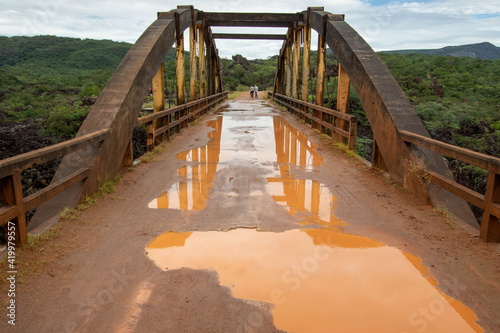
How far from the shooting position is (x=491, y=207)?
11.8 ft

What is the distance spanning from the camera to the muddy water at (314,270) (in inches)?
→ 102

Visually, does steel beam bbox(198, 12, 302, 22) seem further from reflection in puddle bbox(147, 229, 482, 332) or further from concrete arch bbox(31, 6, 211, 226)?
reflection in puddle bbox(147, 229, 482, 332)

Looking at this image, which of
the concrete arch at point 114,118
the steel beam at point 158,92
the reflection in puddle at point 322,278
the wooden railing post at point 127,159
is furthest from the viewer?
the steel beam at point 158,92

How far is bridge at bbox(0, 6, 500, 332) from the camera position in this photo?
105 inches

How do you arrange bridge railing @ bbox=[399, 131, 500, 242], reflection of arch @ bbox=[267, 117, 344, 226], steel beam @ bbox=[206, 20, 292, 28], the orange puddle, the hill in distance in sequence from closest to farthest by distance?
1. bridge railing @ bbox=[399, 131, 500, 242]
2. reflection of arch @ bbox=[267, 117, 344, 226]
3. the orange puddle
4. steel beam @ bbox=[206, 20, 292, 28]
5. the hill in distance

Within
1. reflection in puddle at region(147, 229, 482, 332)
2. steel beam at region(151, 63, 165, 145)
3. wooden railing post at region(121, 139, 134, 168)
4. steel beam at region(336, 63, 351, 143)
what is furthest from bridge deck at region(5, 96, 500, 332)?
steel beam at region(151, 63, 165, 145)

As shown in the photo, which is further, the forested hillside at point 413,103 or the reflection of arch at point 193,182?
the forested hillside at point 413,103

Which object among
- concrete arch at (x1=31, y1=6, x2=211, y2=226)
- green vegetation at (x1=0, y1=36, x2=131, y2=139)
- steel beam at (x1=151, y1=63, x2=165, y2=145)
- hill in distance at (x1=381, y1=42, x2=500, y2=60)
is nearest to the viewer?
concrete arch at (x1=31, y1=6, x2=211, y2=226)

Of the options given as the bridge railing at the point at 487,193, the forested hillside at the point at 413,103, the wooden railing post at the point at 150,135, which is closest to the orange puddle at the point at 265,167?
the wooden railing post at the point at 150,135

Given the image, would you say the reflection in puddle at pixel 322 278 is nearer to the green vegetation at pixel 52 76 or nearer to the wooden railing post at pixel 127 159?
the wooden railing post at pixel 127 159

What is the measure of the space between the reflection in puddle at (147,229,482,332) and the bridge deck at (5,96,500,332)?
0.04 ft

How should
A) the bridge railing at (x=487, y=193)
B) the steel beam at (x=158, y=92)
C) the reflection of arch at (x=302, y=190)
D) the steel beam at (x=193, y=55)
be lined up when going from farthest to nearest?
1. the steel beam at (x=193, y=55)
2. the steel beam at (x=158, y=92)
3. the reflection of arch at (x=302, y=190)
4. the bridge railing at (x=487, y=193)

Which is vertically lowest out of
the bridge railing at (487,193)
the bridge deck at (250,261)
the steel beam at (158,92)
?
the bridge deck at (250,261)

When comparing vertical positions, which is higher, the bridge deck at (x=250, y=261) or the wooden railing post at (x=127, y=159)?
the wooden railing post at (x=127, y=159)
